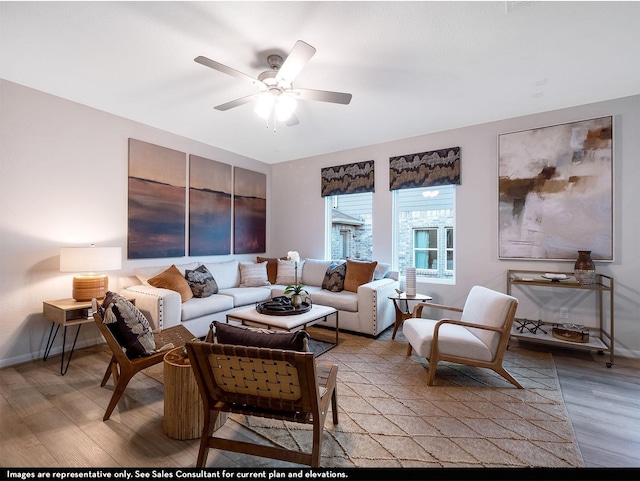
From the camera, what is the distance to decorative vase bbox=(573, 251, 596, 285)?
3115 mm

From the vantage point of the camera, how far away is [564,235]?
348 cm

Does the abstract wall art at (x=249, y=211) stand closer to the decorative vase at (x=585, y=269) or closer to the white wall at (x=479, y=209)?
the white wall at (x=479, y=209)

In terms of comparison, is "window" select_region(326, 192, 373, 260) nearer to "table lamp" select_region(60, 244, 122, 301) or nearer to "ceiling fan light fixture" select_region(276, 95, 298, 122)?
"ceiling fan light fixture" select_region(276, 95, 298, 122)

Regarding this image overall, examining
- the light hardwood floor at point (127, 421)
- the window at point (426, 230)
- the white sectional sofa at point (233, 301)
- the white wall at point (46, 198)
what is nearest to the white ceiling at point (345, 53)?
the white wall at point (46, 198)

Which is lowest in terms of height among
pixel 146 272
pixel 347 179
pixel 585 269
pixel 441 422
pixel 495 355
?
pixel 441 422

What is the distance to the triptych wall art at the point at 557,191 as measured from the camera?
3307 mm

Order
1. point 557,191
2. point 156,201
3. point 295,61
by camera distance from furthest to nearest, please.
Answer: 1. point 156,201
2. point 557,191
3. point 295,61

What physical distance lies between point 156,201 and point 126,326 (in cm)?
246

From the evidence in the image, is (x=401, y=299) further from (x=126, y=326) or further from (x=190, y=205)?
(x=190, y=205)

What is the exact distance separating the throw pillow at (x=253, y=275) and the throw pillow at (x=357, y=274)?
4.56 feet

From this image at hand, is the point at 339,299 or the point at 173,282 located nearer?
the point at 173,282

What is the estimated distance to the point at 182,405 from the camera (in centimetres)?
185

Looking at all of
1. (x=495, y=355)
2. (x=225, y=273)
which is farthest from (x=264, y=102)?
(x=495, y=355)

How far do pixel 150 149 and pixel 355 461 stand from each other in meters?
4.26
